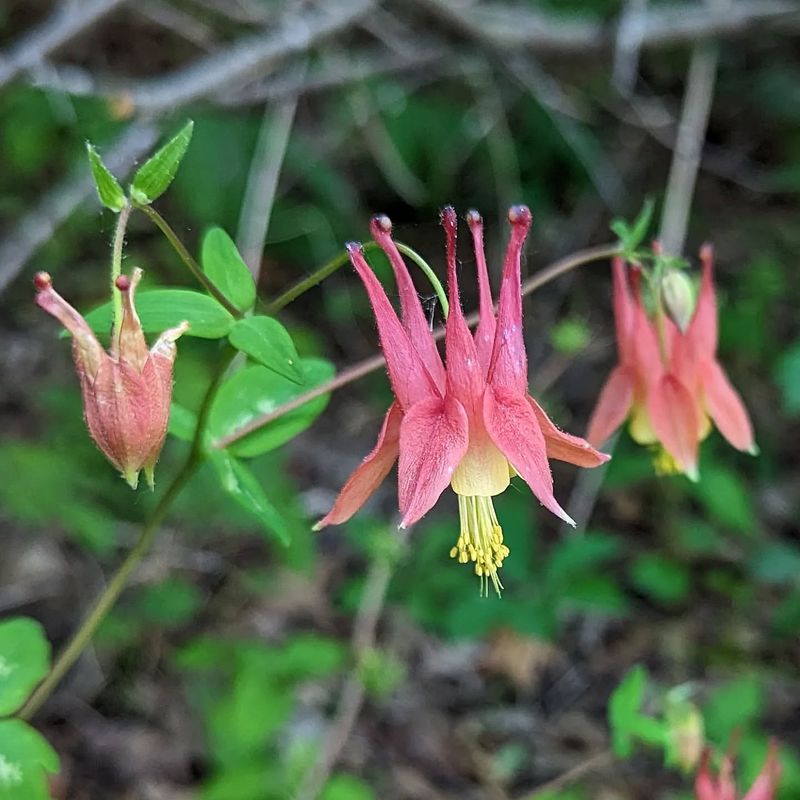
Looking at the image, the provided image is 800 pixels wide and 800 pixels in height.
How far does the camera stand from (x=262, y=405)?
1.76 m

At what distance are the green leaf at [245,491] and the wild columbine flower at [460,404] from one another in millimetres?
201

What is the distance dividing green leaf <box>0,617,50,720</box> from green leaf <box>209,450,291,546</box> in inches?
19.1

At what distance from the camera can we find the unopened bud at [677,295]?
1.78 metres

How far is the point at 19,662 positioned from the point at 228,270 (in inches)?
31.5

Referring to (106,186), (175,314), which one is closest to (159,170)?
(106,186)

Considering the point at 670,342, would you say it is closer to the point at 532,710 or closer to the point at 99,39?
the point at 532,710

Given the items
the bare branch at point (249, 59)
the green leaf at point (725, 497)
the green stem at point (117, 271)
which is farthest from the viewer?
the green leaf at point (725, 497)

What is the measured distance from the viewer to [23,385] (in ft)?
12.8

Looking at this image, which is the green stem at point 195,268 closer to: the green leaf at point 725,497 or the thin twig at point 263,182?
the thin twig at point 263,182

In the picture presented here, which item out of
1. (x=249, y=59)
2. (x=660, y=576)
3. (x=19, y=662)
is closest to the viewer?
(x=19, y=662)

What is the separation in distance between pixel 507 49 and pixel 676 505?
1928 millimetres

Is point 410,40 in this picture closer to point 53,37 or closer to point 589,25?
point 589,25

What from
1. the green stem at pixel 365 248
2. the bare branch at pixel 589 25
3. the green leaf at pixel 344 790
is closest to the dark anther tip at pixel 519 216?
the green stem at pixel 365 248

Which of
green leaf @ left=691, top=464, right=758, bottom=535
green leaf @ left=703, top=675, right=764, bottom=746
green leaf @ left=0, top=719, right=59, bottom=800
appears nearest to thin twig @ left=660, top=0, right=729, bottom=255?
green leaf @ left=691, top=464, right=758, bottom=535
